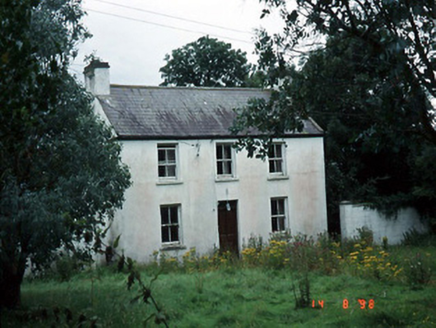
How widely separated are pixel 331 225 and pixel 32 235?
21977 mm

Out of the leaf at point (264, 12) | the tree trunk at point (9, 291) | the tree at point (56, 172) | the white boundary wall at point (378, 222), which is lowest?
the tree trunk at point (9, 291)

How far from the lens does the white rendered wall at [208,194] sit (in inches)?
938

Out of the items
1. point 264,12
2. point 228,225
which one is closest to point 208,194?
point 228,225

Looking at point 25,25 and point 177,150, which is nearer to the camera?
point 25,25

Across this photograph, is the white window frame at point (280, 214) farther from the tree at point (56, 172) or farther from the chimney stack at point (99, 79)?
the tree at point (56, 172)

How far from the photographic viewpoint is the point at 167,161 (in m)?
25.0

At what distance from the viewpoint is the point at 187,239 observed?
976 inches

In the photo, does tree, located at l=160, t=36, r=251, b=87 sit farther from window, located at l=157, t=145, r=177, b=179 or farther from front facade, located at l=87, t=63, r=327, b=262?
window, located at l=157, t=145, r=177, b=179

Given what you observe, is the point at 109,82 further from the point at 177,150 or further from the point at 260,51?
the point at 260,51

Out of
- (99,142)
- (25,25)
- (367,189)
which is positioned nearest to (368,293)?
(99,142)

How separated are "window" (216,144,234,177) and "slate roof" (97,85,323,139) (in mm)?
739

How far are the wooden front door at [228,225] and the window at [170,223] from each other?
6.59 feet

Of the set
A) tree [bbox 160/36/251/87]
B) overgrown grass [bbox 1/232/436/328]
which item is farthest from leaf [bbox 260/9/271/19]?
tree [bbox 160/36/251/87]

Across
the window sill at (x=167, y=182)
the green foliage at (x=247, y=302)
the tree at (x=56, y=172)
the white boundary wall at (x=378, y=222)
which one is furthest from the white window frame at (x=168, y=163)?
the tree at (x=56, y=172)
